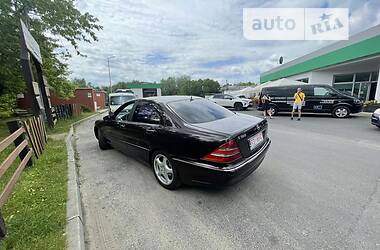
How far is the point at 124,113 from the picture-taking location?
479 cm

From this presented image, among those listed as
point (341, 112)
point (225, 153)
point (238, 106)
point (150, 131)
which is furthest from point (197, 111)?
point (238, 106)

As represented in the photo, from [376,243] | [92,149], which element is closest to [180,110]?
[376,243]

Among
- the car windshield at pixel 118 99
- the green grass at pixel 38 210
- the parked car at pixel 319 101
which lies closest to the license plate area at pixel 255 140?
the green grass at pixel 38 210

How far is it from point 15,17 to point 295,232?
13207 millimetres

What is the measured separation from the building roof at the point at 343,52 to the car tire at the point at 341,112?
4160 millimetres

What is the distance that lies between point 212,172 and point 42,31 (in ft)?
44.1

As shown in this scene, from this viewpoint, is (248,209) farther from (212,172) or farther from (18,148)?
(18,148)

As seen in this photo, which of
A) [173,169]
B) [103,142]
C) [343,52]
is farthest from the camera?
[343,52]

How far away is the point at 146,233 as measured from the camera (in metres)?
2.51

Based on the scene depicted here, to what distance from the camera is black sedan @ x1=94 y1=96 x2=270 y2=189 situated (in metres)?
2.83

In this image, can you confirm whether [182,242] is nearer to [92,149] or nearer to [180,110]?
[180,110]

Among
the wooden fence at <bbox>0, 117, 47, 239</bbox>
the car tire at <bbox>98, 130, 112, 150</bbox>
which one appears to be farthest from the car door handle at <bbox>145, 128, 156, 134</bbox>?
the car tire at <bbox>98, 130, 112, 150</bbox>

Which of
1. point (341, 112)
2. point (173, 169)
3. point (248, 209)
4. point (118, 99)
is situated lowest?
point (341, 112)

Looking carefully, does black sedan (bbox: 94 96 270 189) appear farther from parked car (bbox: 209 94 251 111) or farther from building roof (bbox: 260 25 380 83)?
parked car (bbox: 209 94 251 111)
